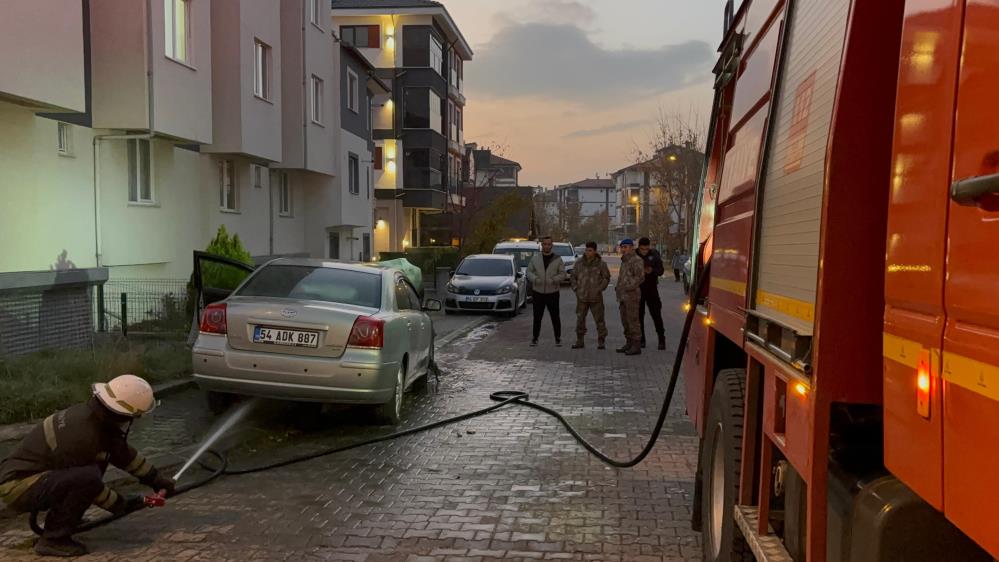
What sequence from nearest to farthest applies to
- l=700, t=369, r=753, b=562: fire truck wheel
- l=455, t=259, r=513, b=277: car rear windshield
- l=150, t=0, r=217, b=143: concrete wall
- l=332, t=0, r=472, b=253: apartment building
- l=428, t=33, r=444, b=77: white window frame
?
l=700, t=369, r=753, b=562: fire truck wheel → l=150, t=0, r=217, b=143: concrete wall → l=455, t=259, r=513, b=277: car rear windshield → l=332, t=0, r=472, b=253: apartment building → l=428, t=33, r=444, b=77: white window frame

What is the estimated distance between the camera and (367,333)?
734cm

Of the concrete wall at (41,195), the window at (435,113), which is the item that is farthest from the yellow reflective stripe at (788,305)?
the window at (435,113)

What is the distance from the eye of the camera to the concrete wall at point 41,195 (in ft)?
39.0

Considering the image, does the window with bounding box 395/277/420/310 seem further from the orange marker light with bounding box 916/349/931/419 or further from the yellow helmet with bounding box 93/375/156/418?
the orange marker light with bounding box 916/349/931/419

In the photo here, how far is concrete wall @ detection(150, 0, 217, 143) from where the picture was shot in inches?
576

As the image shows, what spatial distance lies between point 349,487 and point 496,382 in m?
4.86

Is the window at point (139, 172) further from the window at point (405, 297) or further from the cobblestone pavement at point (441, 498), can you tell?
the cobblestone pavement at point (441, 498)

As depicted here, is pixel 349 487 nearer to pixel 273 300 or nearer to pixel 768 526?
pixel 273 300

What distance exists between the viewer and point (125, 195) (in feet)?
49.3

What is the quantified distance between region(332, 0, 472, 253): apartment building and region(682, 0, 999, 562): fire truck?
134ft

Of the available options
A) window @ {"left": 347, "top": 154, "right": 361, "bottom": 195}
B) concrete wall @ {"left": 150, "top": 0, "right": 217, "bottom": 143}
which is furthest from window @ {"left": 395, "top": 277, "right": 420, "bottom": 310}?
window @ {"left": 347, "top": 154, "right": 361, "bottom": 195}

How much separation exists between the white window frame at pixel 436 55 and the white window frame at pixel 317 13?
65.6 feet

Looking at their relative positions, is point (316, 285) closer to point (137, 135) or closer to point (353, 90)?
point (137, 135)

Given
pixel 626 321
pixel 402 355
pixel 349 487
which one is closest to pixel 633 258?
pixel 626 321
